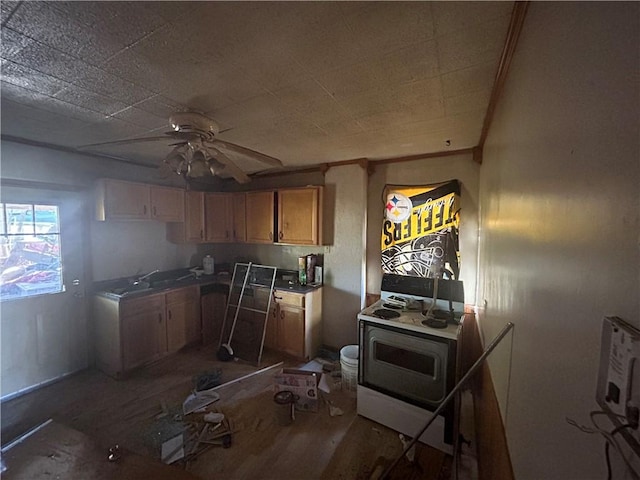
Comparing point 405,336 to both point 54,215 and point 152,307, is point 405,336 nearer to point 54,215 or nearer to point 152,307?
point 152,307

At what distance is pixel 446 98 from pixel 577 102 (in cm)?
116

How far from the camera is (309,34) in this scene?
3.53 feet

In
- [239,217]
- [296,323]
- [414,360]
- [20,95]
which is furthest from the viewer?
[239,217]

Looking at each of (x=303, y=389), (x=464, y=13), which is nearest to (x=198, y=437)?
(x=303, y=389)

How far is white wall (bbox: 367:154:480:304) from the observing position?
271 cm

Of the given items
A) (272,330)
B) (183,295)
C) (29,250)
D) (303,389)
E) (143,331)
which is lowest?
(303,389)

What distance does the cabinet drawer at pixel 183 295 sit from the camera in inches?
132

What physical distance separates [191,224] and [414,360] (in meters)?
3.25

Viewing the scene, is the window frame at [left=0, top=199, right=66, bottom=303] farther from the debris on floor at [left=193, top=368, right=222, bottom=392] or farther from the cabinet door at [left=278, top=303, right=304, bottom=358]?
the cabinet door at [left=278, top=303, right=304, bottom=358]

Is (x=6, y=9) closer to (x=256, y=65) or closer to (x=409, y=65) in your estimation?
(x=256, y=65)

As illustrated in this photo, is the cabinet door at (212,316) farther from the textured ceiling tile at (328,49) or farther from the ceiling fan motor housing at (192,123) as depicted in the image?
the textured ceiling tile at (328,49)

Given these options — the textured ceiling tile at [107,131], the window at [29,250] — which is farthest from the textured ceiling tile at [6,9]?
the window at [29,250]

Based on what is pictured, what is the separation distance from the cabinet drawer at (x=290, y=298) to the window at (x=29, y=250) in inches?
91.1

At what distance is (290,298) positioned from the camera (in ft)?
11.0
